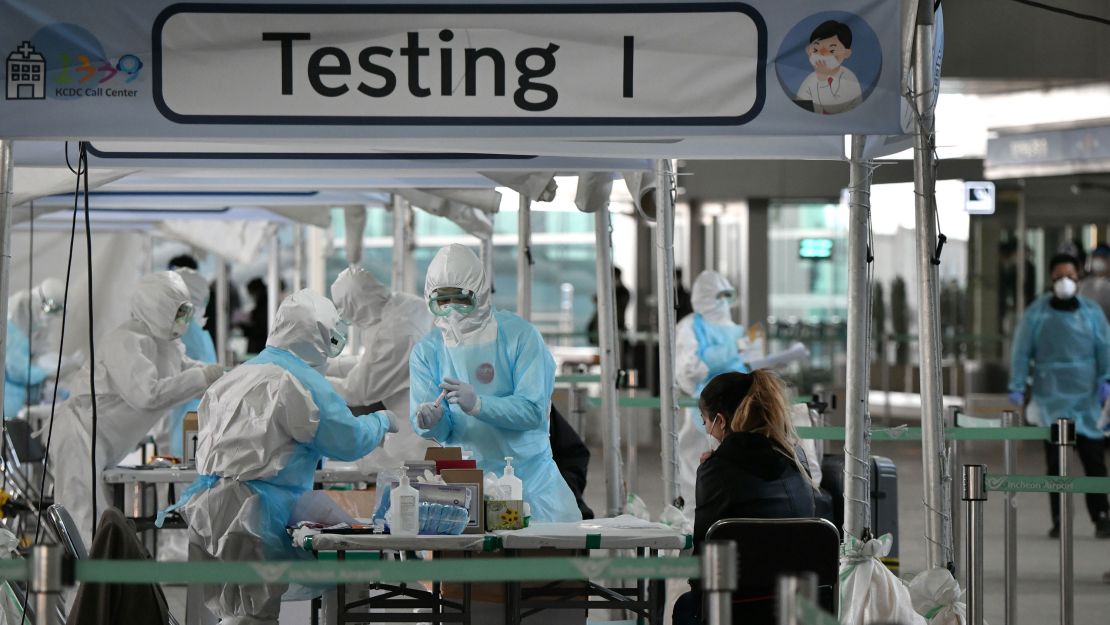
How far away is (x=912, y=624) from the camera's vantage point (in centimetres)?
495

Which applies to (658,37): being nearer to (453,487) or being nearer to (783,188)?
(453,487)

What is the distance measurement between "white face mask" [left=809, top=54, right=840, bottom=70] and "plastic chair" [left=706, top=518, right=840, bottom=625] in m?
1.39

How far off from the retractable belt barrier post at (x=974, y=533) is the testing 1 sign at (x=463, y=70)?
1152 mm

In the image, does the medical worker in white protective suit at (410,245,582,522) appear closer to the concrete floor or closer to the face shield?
the concrete floor

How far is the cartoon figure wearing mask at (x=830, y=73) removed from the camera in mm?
4656

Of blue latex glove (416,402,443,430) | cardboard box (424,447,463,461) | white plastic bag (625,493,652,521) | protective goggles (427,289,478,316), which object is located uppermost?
protective goggles (427,289,478,316)

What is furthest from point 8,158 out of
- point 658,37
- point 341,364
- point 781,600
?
point 341,364

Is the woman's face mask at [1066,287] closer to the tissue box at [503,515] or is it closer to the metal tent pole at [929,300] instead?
the metal tent pole at [929,300]

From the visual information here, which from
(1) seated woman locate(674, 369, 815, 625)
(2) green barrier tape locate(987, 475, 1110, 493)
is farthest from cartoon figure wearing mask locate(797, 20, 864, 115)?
(2) green barrier tape locate(987, 475, 1110, 493)

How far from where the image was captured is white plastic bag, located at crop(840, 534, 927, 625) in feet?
16.2

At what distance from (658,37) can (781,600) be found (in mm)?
2139

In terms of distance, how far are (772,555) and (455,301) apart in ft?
7.15

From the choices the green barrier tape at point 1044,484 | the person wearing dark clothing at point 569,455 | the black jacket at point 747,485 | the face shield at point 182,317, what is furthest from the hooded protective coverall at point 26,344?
the green barrier tape at point 1044,484

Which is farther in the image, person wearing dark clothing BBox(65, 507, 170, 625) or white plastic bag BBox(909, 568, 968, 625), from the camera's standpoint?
white plastic bag BBox(909, 568, 968, 625)
